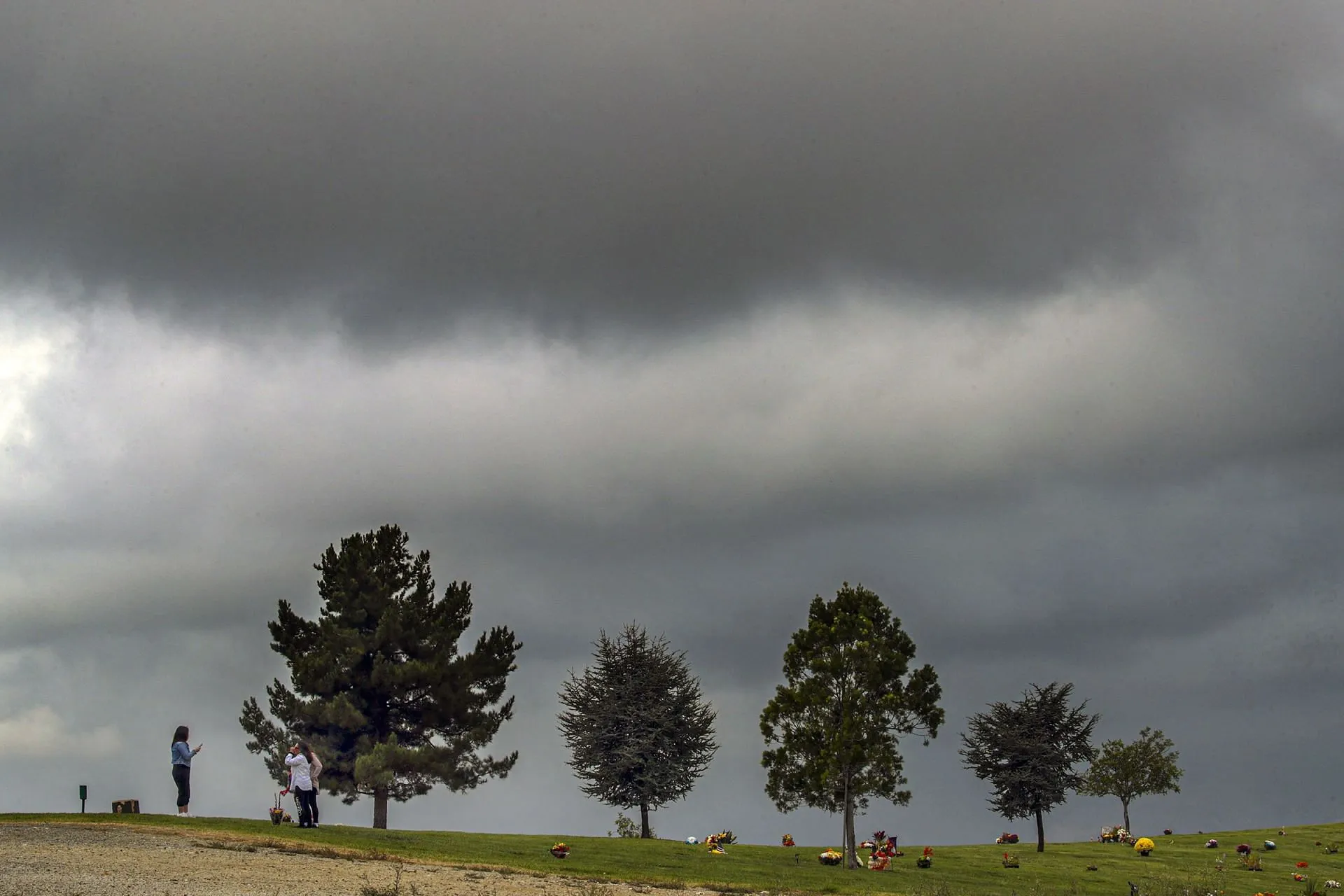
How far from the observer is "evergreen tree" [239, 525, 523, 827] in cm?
5803

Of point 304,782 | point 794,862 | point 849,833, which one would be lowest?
point 794,862

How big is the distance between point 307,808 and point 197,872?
13623mm

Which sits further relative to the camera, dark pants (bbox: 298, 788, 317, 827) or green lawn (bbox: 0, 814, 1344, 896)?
dark pants (bbox: 298, 788, 317, 827)

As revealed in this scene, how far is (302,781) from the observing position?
4028 cm

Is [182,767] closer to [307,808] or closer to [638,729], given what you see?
[307,808]

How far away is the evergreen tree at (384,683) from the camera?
58.0 metres

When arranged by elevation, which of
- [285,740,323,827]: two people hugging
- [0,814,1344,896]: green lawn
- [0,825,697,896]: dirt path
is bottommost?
[0,814,1344,896]: green lawn

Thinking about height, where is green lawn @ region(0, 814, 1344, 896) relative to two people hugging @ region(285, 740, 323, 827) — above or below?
below

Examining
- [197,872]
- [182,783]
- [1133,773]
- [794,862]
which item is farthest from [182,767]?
[1133,773]

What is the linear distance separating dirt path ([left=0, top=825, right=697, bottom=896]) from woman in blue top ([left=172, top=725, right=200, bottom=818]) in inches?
143

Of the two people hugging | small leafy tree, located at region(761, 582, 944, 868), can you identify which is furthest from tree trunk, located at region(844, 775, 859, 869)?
the two people hugging

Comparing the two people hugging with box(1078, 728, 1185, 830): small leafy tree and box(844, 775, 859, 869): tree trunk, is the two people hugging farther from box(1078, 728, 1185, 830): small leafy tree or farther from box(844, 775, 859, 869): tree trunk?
box(1078, 728, 1185, 830): small leafy tree

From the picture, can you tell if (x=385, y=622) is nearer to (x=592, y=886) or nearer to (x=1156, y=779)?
(x=592, y=886)

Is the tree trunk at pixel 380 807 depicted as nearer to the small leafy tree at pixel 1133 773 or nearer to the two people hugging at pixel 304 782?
the two people hugging at pixel 304 782
